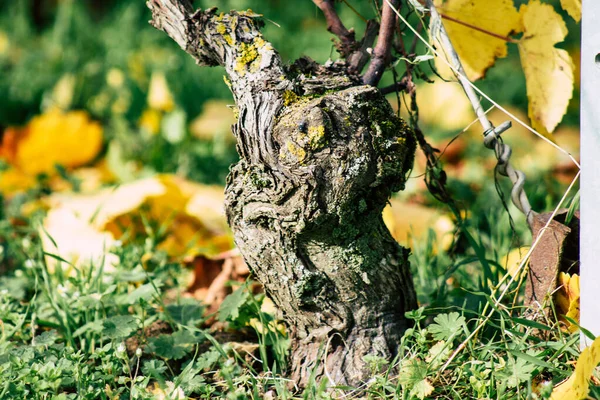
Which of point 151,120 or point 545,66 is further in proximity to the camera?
point 151,120

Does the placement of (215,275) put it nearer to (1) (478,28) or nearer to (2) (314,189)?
(2) (314,189)

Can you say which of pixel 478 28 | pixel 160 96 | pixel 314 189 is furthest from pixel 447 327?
pixel 160 96

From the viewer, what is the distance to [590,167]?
1.19 meters

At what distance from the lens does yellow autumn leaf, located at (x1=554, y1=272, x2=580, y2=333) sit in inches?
51.7

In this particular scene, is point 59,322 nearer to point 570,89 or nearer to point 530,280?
point 530,280

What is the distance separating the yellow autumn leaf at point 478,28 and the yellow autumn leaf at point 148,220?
1078 mm

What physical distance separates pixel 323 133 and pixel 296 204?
150mm

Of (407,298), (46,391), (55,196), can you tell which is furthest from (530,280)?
(55,196)

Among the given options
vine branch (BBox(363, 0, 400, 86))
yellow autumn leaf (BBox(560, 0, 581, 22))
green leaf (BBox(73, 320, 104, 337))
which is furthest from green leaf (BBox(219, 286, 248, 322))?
yellow autumn leaf (BBox(560, 0, 581, 22))

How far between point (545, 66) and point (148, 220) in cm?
156

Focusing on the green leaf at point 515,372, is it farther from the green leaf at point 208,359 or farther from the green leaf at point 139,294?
the green leaf at point 139,294

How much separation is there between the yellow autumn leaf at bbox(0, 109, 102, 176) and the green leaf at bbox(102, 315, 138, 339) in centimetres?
207

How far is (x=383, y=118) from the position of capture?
1.30 m

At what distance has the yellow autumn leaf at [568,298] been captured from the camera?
1.31 m
